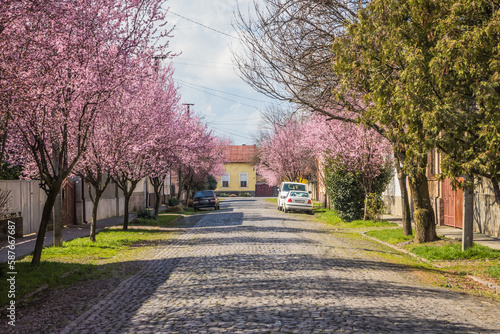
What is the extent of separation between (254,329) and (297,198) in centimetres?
3023

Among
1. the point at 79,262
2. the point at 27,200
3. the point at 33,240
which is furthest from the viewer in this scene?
the point at 27,200

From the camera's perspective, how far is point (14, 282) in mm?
9055

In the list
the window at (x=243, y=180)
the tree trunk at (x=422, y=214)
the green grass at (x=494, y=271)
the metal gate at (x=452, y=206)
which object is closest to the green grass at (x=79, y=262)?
the green grass at (x=494, y=271)

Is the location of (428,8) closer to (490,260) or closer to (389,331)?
(490,260)

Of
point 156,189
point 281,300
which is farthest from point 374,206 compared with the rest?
point 281,300

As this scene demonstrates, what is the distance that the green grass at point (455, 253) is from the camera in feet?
42.5

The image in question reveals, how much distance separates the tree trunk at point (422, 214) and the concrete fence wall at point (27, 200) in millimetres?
12495


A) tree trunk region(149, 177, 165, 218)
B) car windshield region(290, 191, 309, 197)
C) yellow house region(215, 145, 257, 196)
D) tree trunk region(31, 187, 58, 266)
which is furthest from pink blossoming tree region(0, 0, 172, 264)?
yellow house region(215, 145, 257, 196)

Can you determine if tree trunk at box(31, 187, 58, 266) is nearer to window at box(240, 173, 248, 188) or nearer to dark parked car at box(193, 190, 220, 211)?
dark parked car at box(193, 190, 220, 211)

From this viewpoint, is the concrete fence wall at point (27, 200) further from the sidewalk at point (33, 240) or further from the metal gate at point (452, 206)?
the metal gate at point (452, 206)

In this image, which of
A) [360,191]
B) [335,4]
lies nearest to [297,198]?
[360,191]

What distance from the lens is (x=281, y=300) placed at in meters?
7.96

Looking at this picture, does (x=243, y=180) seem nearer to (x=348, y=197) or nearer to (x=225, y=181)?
(x=225, y=181)

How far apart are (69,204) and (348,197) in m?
12.6
